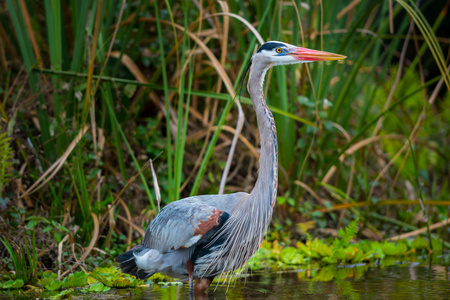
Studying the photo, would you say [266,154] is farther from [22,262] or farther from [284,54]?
[22,262]

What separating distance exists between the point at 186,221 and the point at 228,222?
0.89ft

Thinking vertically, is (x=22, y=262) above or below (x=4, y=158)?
below

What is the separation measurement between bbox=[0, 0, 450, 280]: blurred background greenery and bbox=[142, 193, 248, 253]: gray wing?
0.52m

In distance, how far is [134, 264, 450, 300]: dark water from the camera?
3.34 m

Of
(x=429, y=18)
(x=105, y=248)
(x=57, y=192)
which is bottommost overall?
(x=105, y=248)

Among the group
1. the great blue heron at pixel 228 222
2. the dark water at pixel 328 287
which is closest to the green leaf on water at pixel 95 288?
the dark water at pixel 328 287

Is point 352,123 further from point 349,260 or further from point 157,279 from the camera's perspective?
point 157,279

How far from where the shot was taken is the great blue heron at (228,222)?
345 centimetres

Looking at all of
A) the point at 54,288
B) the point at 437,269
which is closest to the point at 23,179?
the point at 54,288

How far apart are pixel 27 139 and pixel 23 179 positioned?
329 mm

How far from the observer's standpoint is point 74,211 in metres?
4.52

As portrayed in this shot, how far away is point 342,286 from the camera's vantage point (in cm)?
364

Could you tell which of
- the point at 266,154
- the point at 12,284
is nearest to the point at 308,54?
the point at 266,154

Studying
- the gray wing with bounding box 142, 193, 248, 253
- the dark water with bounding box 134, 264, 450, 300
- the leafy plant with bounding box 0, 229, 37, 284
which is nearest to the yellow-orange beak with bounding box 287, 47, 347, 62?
the gray wing with bounding box 142, 193, 248, 253
